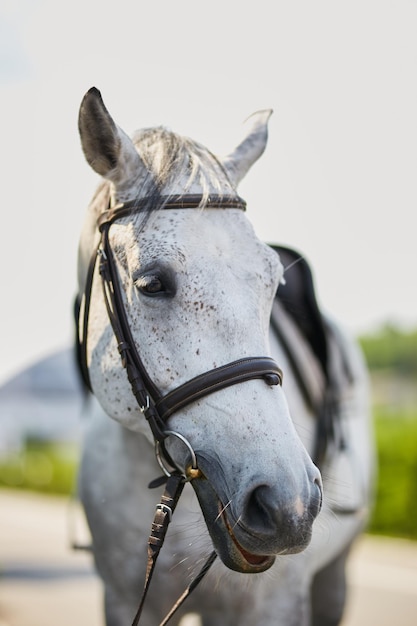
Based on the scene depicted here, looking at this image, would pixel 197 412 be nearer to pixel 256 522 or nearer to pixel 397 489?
pixel 256 522

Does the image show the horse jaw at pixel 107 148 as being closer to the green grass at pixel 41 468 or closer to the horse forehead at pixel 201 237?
the horse forehead at pixel 201 237

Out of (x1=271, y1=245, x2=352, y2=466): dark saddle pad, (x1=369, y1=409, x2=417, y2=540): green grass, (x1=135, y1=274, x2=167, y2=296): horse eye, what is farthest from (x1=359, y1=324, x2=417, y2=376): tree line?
(x1=135, y1=274, x2=167, y2=296): horse eye

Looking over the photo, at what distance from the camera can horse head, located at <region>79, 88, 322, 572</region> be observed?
6.02 ft

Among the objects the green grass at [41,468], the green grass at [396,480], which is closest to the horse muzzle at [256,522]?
the green grass at [396,480]

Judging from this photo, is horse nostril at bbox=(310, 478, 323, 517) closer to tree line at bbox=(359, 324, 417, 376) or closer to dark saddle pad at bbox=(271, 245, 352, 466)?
dark saddle pad at bbox=(271, 245, 352, 466)

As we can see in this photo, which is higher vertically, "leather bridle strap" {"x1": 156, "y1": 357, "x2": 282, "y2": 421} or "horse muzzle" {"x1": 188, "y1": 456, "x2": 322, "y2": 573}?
"leather bridle strap" {"x1": 156, "y1": 357, "x2": 282, "y2": 421}

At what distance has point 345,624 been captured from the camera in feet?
20.3

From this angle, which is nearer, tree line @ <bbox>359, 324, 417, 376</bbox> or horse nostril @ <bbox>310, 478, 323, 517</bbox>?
horse nostril @ <bbox>310, 478, 323, 517</bbox>

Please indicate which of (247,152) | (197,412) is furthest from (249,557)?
(247,152)

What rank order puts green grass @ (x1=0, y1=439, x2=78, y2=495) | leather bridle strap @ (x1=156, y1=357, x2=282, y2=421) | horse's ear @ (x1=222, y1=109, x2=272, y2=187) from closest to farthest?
1. leather bridle strap @ (x1=156, y1=357, x2=282, y2=421)
2. horse's ear @ (x1=222, y1=109, x2=272, y2=187)
3. green grass @ (x1=0, y1=439, x2=78, y2=495)

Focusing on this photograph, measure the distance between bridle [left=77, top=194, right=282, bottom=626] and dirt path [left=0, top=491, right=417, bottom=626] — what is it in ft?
6.54

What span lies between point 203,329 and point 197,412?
228mm

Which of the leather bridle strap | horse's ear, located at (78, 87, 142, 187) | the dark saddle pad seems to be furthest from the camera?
the dark saddle pad

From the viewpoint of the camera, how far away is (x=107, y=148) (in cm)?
229
